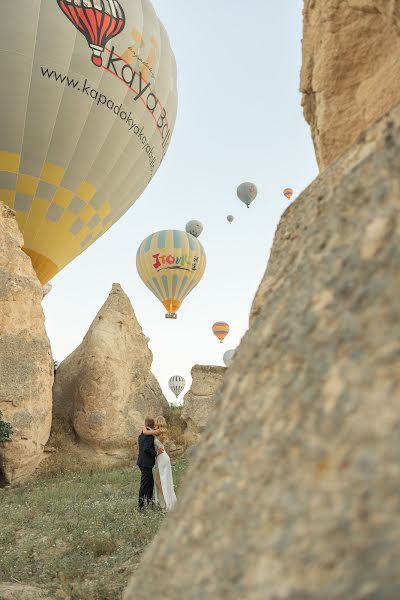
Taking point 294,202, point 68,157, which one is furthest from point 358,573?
point 68,157

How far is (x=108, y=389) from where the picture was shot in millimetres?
12141

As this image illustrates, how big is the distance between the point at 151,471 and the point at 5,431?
15.5ft

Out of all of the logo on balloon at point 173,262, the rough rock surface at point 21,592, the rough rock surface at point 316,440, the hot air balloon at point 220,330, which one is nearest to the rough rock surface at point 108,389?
the rough rock surface at point 21,592

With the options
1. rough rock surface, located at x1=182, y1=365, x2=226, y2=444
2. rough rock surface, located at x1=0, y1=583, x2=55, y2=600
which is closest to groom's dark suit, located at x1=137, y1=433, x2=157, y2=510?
rough rock surface, located at x1=0, y1=583, x2=55, y2=600

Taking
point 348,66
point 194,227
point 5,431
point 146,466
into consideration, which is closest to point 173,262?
point 194,227

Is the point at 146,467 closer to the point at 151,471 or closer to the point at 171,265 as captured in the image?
the point at 151,471

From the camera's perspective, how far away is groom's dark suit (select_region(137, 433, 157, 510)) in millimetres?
6379

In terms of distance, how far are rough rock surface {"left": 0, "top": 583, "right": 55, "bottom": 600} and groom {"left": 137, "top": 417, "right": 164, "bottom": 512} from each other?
2633 millimetres

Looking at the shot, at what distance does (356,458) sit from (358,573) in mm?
159

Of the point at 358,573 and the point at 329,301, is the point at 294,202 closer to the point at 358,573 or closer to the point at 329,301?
the point at 329,301

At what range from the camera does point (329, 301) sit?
3.19ft

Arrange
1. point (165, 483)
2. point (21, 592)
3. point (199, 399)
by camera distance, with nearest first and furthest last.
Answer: point (21, 592), point (165, 483), point (199, 399)

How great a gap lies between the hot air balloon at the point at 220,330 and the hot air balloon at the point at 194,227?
22.8 feet

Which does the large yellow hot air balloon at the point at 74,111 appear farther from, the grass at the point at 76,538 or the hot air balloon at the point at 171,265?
the grass at the point at 76,538
